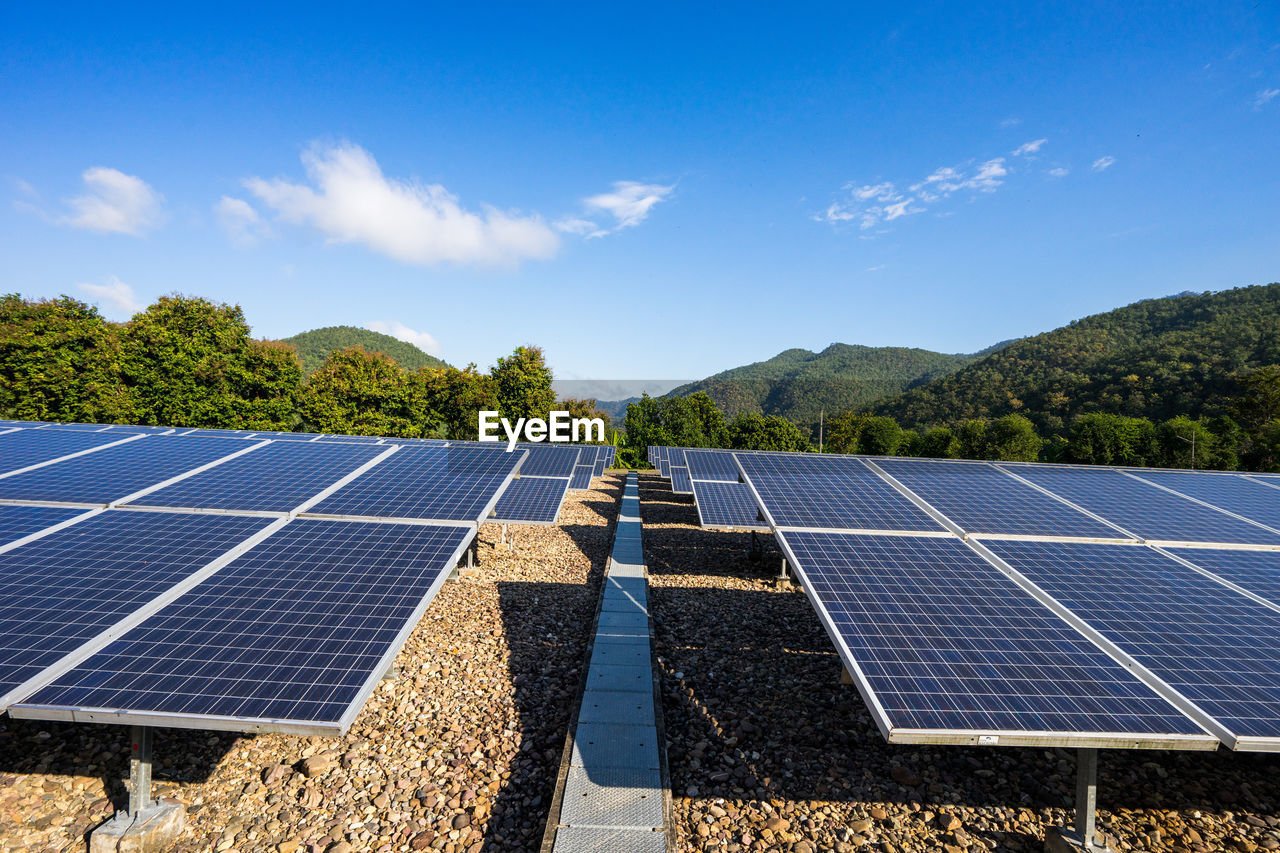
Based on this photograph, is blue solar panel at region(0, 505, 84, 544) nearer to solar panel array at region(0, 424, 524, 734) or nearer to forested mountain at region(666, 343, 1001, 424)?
solar panel array at region(0, 424, 524, 734)

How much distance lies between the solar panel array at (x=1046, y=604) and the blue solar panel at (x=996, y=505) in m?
0.05

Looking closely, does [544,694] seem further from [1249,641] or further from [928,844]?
[1249,641]

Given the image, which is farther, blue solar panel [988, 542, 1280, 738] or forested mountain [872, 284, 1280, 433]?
forested mountain [872, 284, 1280, 433]

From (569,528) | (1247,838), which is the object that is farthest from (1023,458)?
(1247,838)

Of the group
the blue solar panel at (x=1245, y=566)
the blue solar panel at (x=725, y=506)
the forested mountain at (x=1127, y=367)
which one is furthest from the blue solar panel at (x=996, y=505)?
the forested mountain at (x=1127, y=367)

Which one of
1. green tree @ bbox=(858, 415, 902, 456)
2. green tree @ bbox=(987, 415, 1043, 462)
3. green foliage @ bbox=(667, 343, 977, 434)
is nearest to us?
green tree @ bbox=(987, 415, 1043, 462)

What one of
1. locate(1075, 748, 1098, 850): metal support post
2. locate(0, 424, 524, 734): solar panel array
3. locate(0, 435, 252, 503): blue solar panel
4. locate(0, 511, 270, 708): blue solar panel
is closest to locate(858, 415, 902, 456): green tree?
locate(0, 424, 524, 734): solar panel array

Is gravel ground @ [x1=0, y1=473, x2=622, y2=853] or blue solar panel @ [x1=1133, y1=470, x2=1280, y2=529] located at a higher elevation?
blue solar panel @ [x1=1133, y1=470, x2=1280, y2=529]

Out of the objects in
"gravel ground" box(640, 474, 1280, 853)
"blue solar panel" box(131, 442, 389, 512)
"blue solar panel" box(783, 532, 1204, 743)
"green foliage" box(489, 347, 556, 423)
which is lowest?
"gravel ground" box(640, 474, 1280, 853)

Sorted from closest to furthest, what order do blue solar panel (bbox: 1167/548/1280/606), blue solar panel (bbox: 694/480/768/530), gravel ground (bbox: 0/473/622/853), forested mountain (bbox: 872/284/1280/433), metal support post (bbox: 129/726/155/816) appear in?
metal support post (bbox: 129/726/155/816)
gravel ground (bbox: 0/473/622/853)
blue solar panel (bbox: 1167/548/1280/606)
blue solar panel (bbox: 694/480/768/530)
forested mountain (bbox: 872/284/1280/433)

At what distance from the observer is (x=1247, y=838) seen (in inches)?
221

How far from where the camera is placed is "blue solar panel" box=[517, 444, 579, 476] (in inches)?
756

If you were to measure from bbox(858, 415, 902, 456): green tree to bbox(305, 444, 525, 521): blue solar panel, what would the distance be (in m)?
54.5

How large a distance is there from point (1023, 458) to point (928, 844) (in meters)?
56.2
